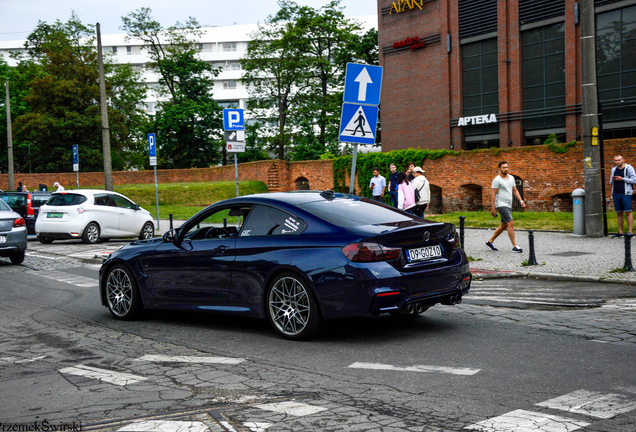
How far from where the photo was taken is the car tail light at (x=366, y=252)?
619cm

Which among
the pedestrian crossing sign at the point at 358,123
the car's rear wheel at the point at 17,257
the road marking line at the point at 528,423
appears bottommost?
the road marking line at the point at 528,423

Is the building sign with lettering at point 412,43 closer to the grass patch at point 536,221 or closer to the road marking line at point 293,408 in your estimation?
the grass patch at point 536,221

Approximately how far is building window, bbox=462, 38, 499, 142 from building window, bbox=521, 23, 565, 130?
1752 mm

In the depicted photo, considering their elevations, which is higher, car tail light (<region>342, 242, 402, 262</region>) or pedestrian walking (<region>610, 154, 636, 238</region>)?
pedestrian walking (<region>610, 154, 636, 238</region>)

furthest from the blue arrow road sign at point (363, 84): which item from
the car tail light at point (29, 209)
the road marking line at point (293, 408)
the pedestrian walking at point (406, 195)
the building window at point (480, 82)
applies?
the building window at point (480, 82)

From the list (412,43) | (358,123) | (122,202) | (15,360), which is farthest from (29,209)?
(412,43)

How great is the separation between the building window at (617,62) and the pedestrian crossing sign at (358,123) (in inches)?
868

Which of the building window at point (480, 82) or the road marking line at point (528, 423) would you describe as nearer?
the road marking line at point (528, 423)

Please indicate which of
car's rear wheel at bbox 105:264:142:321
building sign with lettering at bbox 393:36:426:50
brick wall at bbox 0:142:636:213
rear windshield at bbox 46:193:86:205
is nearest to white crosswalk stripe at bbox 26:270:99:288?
car's rear wheel at bbox 105:264:142:321

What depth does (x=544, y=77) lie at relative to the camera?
32.5 m

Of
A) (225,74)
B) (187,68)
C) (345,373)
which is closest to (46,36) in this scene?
(187,68)

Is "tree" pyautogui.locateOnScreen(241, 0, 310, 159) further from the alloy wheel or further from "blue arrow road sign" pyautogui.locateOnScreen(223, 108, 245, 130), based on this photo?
the alloy wheel

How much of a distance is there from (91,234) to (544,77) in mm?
22184

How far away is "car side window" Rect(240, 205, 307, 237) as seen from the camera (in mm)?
6779
